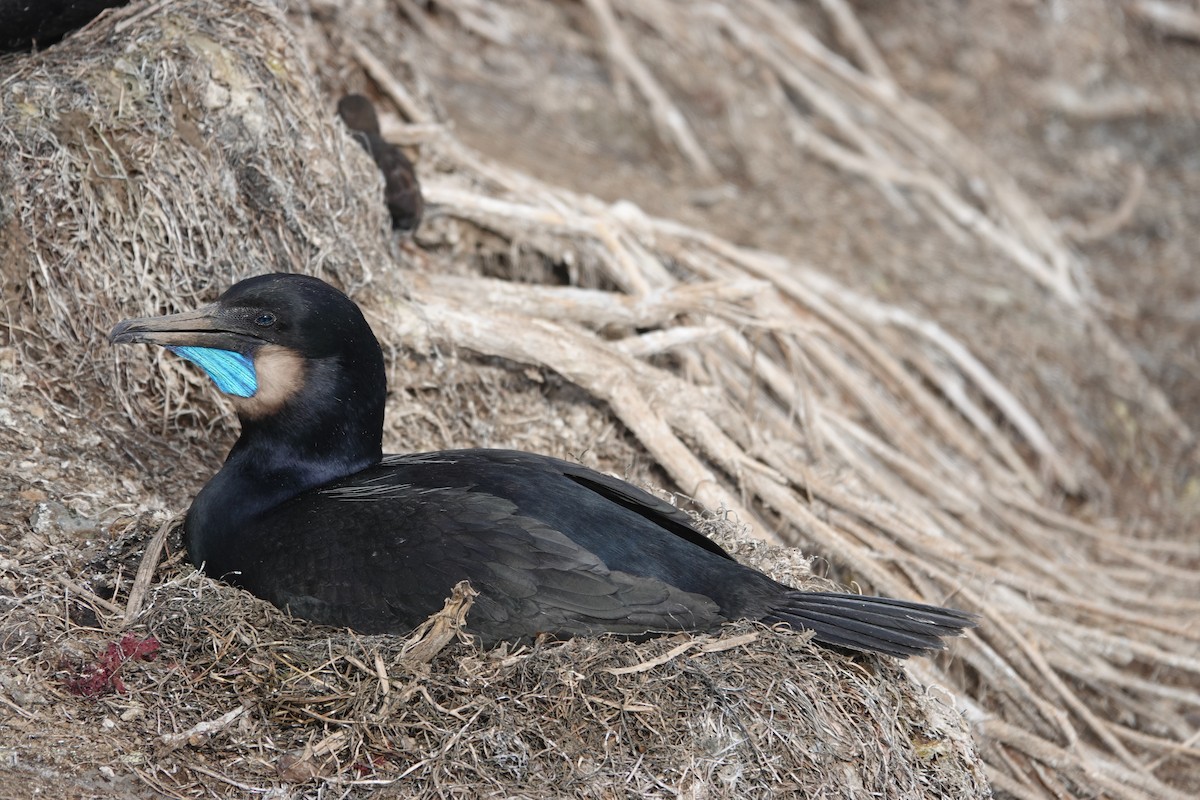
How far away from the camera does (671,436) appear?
434cm

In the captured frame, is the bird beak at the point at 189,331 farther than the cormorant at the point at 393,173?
No

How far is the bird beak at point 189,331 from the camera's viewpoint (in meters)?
3.24

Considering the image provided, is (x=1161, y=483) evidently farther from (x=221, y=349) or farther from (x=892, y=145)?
(x=221, y=349)

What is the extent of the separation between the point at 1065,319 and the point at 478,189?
11.0 feet

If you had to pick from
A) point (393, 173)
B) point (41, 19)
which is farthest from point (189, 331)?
point (393, 173)

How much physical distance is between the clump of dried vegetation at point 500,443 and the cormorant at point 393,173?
11 cm

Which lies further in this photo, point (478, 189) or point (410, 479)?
point (478, 189)

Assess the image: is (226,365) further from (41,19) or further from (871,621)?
(871,621)

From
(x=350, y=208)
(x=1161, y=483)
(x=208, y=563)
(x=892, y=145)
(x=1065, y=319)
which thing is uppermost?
(x=350, y=208)

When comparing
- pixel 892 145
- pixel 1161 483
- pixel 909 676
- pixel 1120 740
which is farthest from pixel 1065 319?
pixel 909 676

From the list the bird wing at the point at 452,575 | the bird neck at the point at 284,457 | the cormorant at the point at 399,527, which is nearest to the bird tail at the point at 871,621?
the cormorant at the point at 399,527

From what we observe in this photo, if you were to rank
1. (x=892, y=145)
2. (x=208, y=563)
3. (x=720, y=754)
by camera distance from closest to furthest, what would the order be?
1. (x=720, y=754)
2. (x=208, y=563)
3. (x=892, y=145)

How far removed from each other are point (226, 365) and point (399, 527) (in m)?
0.65

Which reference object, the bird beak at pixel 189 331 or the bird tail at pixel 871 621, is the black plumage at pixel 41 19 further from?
the bird tail at pixel 871 621
